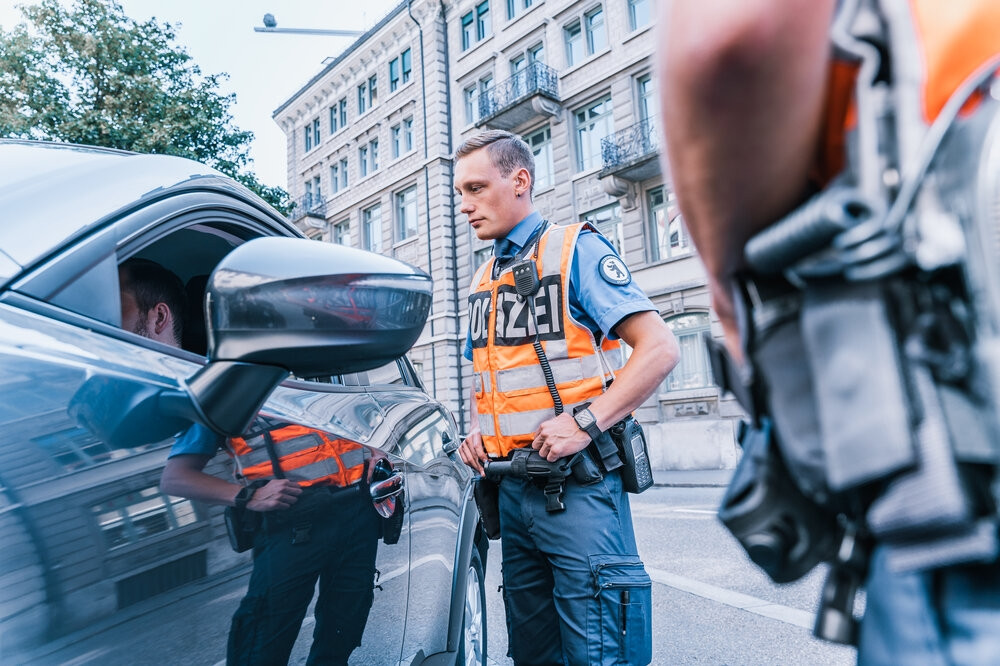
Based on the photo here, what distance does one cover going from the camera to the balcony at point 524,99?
17797 millimetres

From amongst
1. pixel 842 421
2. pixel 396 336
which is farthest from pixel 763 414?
pixel 396 336

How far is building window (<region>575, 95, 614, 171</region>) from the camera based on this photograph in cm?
1725

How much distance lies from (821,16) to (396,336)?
2.10 ft

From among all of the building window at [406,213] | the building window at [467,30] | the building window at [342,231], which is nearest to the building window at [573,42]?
the building window at [467,30]

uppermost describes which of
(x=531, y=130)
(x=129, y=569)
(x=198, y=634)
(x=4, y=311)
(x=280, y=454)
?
(x=531, y=130)

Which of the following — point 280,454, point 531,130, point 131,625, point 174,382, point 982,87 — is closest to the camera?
point 982,87

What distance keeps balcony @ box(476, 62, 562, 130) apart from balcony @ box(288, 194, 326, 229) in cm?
959

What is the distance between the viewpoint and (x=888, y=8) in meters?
0.55

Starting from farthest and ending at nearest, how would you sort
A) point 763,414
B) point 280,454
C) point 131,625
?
1. point 280,454
2. point 131,625
3. point 763,414

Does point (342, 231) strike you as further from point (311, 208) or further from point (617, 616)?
point (617, 616)

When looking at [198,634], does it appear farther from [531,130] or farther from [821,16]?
[531,130]

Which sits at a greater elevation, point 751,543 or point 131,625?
point 751,543

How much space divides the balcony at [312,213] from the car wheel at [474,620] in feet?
84.2

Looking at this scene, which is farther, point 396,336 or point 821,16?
point 396,336
